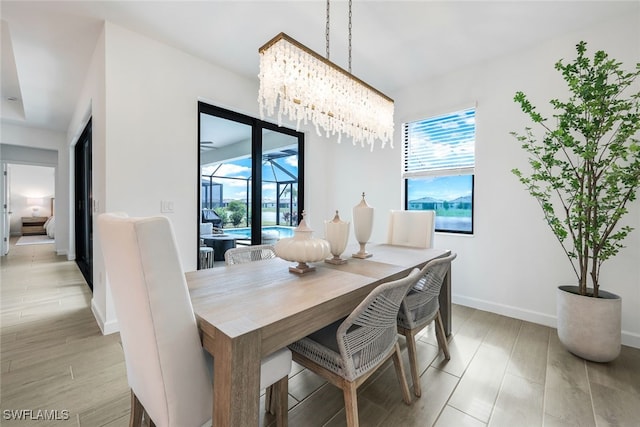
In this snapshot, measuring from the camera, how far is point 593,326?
6.34 ft

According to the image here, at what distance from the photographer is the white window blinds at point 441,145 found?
3.09m

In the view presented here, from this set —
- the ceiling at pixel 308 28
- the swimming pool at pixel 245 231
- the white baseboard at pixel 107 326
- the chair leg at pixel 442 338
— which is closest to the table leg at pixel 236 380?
the chair leg at pixel 442 338

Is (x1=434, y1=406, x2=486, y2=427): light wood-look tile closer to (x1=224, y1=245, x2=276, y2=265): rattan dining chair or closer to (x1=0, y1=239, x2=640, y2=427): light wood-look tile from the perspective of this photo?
(x1=0, y1=239, x2=640, y2=427): light wood-look tile

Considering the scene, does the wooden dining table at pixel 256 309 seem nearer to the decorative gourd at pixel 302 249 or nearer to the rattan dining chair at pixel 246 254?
the decorative gourd at pixel 302 249

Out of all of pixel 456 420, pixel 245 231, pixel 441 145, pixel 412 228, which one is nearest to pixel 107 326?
pixel 245 231

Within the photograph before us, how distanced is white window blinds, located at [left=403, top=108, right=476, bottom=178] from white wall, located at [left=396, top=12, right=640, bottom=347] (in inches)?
4.6

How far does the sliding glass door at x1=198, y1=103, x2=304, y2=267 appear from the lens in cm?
320

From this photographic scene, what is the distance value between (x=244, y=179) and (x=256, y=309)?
2.72m

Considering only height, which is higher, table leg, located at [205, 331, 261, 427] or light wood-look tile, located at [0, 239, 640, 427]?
table leg, located at [205, 331, 261, 427]

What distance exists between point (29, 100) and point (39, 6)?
2805 mm

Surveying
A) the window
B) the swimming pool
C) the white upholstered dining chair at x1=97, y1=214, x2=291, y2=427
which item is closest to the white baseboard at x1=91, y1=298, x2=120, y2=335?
the swimming pool

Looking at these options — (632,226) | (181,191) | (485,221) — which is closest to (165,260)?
(181,191)

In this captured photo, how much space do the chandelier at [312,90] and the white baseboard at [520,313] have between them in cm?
225

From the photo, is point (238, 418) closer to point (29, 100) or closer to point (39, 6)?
point (39, 6)
